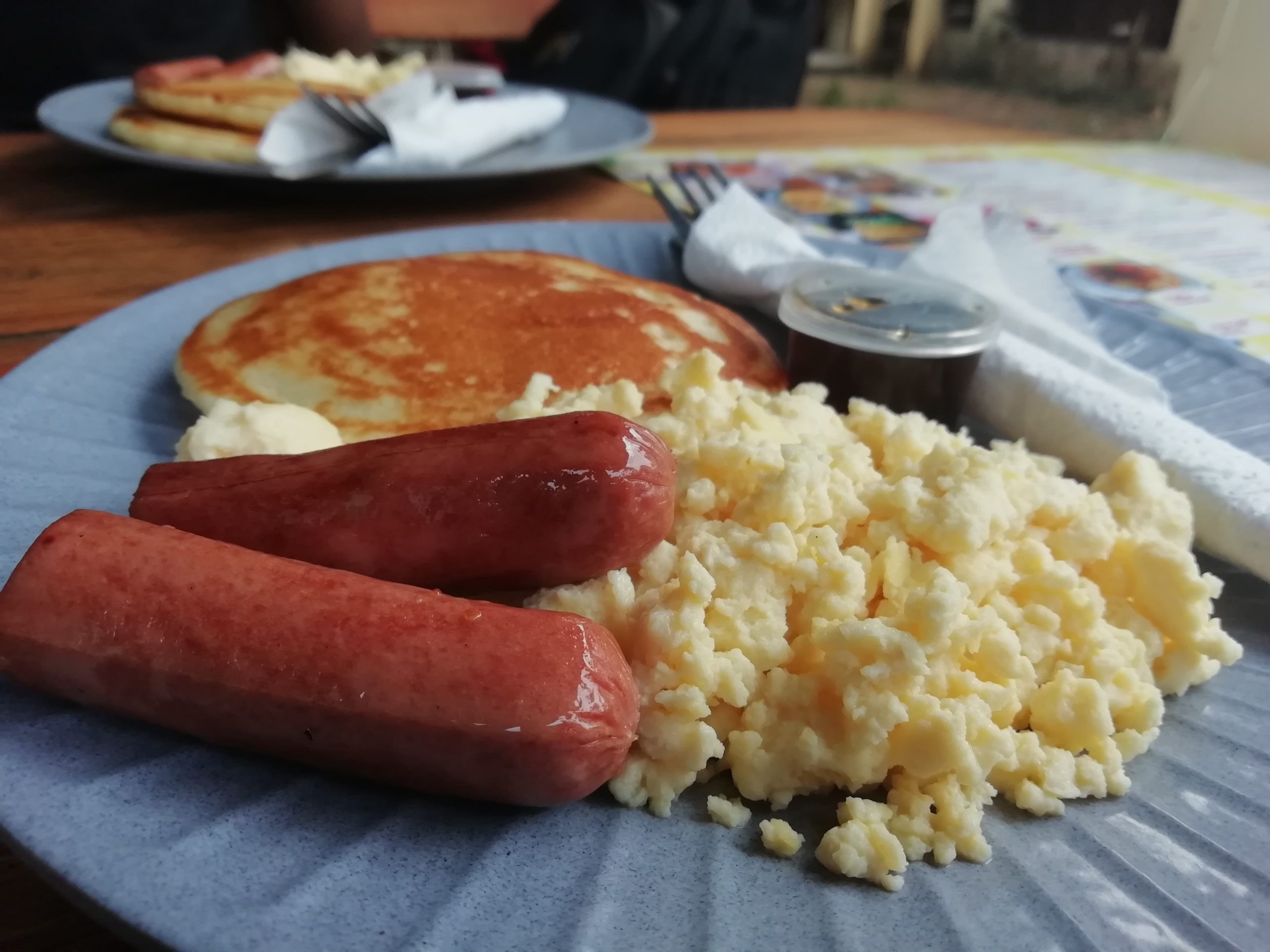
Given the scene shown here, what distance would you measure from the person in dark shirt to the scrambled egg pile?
13.4 ft

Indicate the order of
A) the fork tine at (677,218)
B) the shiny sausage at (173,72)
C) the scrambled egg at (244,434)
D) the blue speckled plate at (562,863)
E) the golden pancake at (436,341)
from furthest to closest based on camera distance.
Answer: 1. the shiny sausage at (173,72)
2. the fork tine at (677,218)
3. the golden pancake at (436,341)
4. the scrambled egg at (244,434)
5. the blue speckled plate at (562,863)

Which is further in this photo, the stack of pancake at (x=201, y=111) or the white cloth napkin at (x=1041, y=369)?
the stack of pancake at (x=201, y=111)

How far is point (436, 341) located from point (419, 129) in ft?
4.52

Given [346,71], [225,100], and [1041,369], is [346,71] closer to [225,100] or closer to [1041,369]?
[225,100]

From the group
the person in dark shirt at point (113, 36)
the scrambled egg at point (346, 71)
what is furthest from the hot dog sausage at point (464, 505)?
the person in dark shirt at point (113, 36)

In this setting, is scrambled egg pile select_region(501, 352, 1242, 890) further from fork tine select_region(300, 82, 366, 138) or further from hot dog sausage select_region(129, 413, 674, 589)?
fork tine select_region(300, 82, 366, 138)

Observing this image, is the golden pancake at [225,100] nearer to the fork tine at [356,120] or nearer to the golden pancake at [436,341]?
the fork tine at [356,120]

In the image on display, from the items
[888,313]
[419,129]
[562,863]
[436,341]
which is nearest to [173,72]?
[419,129]

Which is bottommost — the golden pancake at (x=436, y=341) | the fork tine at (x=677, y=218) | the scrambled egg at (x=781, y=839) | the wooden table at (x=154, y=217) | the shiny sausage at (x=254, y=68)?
the scrambled egg at (x=781, y=839)

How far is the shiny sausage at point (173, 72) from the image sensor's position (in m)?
3.04

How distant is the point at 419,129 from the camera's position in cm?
277

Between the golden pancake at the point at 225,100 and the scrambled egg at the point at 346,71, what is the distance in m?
0.29

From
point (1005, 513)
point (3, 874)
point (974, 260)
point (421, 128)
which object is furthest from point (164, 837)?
point (421, 128)

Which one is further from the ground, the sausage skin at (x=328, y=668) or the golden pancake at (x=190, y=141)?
the golden pancake at (x=190, y=141)
